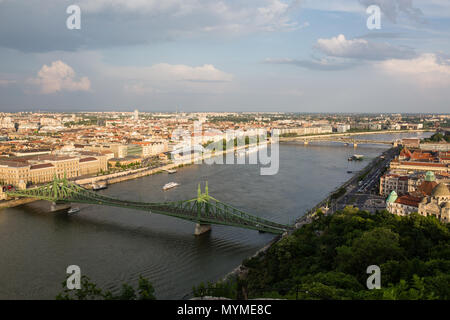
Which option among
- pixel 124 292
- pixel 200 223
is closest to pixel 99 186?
pixel 200 223

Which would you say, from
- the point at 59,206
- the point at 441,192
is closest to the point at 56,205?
the point at 59,206

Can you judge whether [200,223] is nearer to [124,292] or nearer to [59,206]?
[124,292]

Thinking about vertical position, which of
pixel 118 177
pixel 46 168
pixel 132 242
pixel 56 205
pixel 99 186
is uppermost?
pixel 46 168

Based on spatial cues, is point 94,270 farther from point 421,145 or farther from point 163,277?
point 421,145

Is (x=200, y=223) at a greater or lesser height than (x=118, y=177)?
lesser

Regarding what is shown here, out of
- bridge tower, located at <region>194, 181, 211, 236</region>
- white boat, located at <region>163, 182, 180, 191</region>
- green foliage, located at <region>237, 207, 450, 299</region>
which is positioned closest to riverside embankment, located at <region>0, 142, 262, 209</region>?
white boat, located at <region>163, 182, 180, 191</region>

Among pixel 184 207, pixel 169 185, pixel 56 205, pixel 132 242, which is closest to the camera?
pixel 132 242

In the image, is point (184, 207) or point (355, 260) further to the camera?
point (184, 207)

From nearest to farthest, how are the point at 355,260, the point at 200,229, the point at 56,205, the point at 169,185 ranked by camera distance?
1. the point at 355,260
2. the point at 200,229
3. the point at 56,205
4. the point at 169,185
